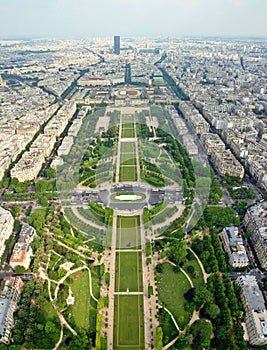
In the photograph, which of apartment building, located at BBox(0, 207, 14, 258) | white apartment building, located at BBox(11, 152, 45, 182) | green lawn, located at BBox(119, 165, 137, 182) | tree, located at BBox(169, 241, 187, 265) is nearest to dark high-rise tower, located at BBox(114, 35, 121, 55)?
white apartment building, located at BBox(11, 152, 45, 182)

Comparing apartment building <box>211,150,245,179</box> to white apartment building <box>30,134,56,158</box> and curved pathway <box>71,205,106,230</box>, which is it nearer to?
curved pathway <box>71,205,106,230</box>

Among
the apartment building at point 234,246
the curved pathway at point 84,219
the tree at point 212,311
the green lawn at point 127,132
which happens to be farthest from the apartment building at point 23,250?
the green lawn at point 127,132

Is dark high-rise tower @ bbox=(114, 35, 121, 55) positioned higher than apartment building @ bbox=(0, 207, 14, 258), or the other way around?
dark high-rise tower @ bbox=(114, 35, 121, 55)

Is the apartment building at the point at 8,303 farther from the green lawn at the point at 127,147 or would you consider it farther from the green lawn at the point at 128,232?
the green lawn at the point at 127,147

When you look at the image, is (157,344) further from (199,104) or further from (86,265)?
(199,104)

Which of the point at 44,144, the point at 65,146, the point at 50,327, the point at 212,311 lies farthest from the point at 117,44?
the point at 50,327

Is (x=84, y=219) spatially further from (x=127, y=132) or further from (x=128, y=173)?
(x=127, y=132)
